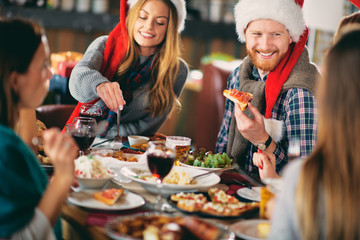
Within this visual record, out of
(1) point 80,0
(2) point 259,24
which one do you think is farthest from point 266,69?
(1) point 80,0

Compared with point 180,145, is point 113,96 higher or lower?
higher

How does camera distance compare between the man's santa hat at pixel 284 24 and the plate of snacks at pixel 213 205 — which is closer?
the plate of snacks at pixel 213 205

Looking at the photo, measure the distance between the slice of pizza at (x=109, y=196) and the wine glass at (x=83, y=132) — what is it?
382 millimetres

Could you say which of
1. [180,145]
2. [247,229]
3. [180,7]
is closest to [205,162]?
[180,145]

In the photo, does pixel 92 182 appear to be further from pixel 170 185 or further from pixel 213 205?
pixel 213 205

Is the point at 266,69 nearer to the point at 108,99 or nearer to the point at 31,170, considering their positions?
the point at 108,99

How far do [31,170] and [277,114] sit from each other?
1.59 metres

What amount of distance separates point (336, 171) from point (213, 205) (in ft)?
1.66

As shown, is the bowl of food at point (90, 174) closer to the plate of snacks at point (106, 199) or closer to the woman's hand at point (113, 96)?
the plate of snacks at point (106, 199)

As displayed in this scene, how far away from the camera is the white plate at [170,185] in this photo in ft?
4.67

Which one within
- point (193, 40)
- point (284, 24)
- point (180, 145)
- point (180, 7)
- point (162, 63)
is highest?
point (193, 40)

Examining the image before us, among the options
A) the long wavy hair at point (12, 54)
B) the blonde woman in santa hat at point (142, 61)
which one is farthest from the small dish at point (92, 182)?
the blonde woman in santa hat at point (142, 61)

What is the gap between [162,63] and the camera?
2.81 metres

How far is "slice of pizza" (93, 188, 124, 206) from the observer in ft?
4.25
